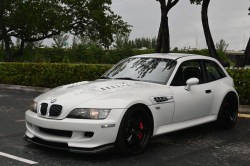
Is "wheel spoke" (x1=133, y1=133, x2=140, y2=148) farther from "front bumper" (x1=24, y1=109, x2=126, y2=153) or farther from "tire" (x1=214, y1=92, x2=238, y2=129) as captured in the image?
"tire" (x1=214, y1=92, x2=238, y2=129)

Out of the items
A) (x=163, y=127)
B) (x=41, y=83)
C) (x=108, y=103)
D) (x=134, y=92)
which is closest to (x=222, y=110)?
(x=163, y=127)

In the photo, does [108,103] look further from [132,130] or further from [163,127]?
[163,127]

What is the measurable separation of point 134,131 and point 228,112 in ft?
8.91

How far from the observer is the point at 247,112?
9.31 m

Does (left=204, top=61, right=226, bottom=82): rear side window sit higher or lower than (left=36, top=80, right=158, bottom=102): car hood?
higher

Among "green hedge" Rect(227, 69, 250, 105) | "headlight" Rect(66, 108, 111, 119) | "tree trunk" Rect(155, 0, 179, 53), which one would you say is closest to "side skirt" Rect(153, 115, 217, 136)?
"headlight" Rect(66, 108, 111, 119)

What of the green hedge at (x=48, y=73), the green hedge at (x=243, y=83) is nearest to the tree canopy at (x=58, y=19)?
the green hedge at (x=48, y=73)

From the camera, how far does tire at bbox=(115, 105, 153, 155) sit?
15.4ft

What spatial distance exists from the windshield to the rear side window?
916 mm

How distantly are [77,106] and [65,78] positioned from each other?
10.1 meters

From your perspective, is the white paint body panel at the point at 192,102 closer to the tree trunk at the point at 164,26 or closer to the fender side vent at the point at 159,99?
the fender side vent at the point at 159,99

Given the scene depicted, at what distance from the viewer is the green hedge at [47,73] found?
13.7m

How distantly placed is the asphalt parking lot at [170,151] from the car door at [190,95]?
1.52 ft

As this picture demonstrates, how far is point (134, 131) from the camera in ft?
16.2
